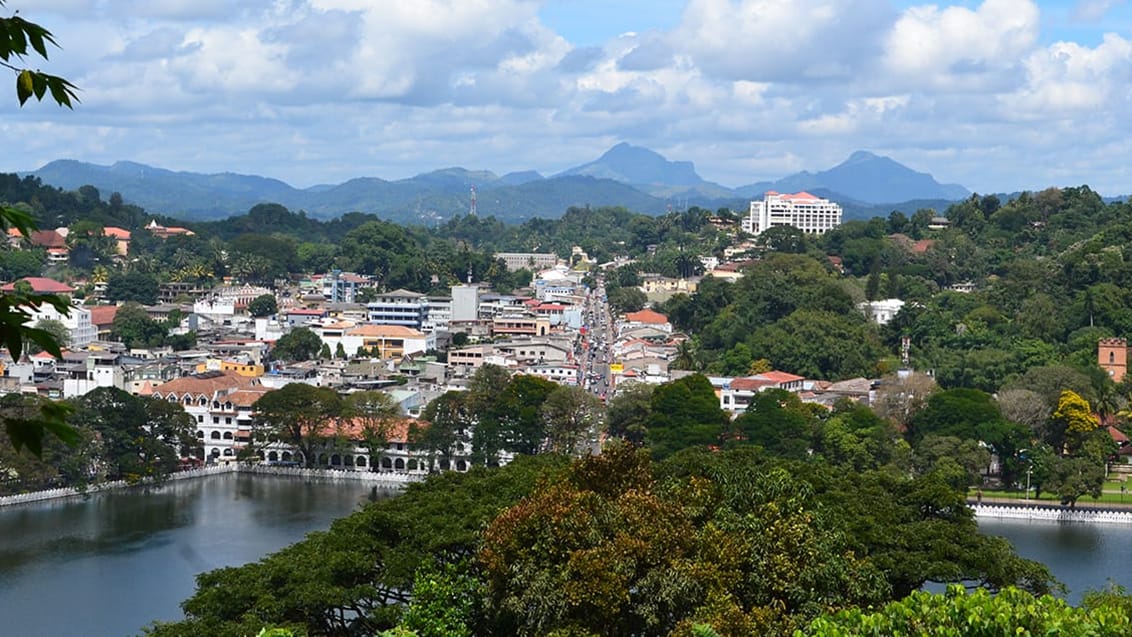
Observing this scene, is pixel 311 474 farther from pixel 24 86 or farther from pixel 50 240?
pixel 50 240

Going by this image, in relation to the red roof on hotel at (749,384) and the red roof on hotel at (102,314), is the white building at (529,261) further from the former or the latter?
the red roof on hotel at (749,384)

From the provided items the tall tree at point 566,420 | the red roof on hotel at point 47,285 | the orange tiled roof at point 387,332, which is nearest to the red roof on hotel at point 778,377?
the tall tree at point 566,420

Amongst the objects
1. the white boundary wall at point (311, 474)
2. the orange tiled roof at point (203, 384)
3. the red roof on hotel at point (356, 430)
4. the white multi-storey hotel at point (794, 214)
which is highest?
the white multi-storey hotel at point (794, 214)

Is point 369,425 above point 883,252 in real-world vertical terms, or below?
below

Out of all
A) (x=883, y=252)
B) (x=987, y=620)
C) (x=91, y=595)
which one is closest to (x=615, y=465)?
(x=987, y=620)

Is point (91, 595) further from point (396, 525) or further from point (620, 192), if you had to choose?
point (620, 192)

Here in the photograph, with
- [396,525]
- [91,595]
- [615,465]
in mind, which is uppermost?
[615,465]

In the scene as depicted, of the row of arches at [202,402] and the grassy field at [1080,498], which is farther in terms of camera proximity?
the row of arches at [202,402]
